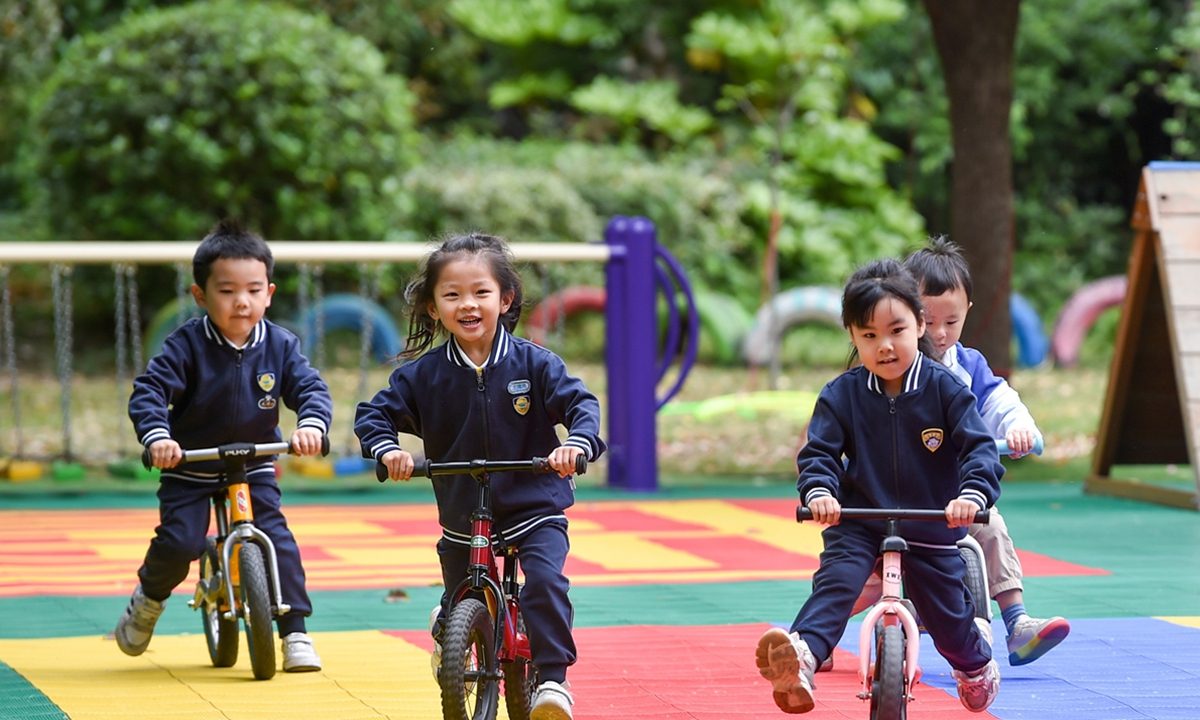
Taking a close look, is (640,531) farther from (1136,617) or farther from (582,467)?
(582,467)

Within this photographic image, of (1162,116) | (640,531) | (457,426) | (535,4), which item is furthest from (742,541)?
(1162,116)

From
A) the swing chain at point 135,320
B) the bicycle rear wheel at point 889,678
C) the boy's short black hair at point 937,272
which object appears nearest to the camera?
the bicycle rear wheel at point 889,678

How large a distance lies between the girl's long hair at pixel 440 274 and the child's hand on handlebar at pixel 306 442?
0.46m

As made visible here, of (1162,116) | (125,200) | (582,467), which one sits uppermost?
(1162,116)

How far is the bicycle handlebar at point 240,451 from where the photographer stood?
4582 millimetres

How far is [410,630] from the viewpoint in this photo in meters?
5.54

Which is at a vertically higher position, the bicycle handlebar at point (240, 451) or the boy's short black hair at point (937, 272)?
the boy's short black hair at point (937, 272)

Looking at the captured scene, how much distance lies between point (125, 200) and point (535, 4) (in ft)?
24.2

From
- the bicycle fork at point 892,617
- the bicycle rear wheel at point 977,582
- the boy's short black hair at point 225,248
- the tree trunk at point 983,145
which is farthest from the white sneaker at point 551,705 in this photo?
the tree trunk at point 983,145

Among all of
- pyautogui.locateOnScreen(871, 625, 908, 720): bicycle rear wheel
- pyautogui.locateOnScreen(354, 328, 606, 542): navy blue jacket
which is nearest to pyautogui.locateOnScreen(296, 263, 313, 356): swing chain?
pyautogui.locateOnScreen(354, 328, 606, 542): navy blue jacket

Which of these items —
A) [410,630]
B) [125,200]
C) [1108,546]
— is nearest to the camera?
[410,630]

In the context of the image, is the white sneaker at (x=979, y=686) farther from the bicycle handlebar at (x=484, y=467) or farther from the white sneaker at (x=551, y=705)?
the bicycle handlebar at (x=484, y=467)

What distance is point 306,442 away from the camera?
4.50 m

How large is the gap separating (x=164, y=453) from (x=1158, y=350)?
254 inches
